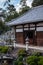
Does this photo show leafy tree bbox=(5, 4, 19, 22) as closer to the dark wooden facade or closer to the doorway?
the dark wooden facade

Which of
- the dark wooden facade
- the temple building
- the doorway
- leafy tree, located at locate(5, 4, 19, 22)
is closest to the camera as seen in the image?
the temple building

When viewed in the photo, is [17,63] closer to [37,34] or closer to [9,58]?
[9,58]

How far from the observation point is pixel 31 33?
2061 cm

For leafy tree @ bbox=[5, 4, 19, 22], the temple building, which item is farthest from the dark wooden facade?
leafy tree @ bbox=[5, 4, 19, 22]

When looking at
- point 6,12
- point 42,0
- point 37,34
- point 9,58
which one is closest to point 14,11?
point 6,12

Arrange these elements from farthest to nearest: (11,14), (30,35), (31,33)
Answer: (11,14) < (30,35) < (31,33)

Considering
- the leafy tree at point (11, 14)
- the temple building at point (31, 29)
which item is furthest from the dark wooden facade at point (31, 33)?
the leafy tree at point (11, 14)

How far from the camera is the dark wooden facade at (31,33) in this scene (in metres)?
18.7

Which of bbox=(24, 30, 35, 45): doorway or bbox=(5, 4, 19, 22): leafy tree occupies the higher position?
bbox=(5, 4, 19, 22): leafy tree

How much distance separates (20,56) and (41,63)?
10.0 feet

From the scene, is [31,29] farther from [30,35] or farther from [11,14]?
[11,14]

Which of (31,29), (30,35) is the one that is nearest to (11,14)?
(30,35)

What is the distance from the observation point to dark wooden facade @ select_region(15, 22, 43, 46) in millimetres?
18675

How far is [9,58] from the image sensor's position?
15.7 meters
